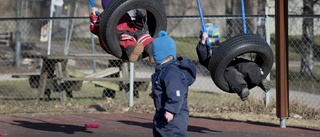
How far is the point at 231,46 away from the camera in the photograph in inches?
201

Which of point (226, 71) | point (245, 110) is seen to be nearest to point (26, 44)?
point (245, 110)

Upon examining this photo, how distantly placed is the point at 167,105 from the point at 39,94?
6.53 meters

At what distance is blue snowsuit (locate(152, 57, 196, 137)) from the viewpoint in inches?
171

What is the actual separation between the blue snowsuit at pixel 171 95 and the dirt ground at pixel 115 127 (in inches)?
91.2

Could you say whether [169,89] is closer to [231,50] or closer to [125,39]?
[231,50]

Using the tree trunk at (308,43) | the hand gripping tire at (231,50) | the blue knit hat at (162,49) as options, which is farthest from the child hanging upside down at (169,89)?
the tree trunk at (308,43)

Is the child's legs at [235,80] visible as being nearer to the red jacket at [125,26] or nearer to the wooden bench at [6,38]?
the red jacket at [125,26]

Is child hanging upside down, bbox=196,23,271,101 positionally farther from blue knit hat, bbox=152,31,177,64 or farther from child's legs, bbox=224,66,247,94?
blue knit hat, bbox=152,31,177,64

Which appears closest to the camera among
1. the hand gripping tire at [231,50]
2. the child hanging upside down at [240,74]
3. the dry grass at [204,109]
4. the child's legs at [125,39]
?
the hand gripping tire at [231,50]

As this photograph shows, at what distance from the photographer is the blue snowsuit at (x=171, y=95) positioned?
4336 millimetres

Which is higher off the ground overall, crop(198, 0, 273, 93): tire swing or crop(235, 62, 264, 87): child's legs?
crop(198, 0, 273, 93): tire swing

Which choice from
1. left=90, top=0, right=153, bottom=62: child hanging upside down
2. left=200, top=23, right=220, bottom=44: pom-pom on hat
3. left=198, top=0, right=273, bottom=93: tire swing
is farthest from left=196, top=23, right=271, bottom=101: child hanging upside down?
left=90, top=0, right=153, bottom=62: child hanging upside down

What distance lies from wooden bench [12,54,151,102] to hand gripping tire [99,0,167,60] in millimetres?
4148

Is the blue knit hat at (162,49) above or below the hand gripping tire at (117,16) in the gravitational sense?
below
